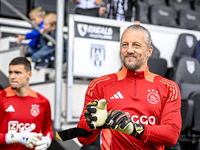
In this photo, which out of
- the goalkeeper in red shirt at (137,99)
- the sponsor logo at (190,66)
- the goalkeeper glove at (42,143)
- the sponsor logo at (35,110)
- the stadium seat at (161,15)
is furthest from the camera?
the stadium seat at (161,15)

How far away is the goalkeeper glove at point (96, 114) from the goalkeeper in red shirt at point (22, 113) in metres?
1.35

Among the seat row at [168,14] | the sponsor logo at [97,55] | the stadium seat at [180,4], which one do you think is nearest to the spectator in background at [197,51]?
the seat row at [168,14]

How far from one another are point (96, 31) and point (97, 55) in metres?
0.32

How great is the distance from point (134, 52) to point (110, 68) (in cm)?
222

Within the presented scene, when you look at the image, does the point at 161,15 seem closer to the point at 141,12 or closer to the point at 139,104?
the point at 141,12

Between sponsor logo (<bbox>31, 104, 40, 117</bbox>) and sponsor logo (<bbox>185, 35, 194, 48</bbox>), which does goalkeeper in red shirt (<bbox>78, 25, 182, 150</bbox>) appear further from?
sponsor logo (<bbox>185, 35, 194, 48</bbox>)

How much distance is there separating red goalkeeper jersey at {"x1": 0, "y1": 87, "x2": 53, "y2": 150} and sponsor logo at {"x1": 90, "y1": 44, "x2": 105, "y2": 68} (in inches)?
40.2

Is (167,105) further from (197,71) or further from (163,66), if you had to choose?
(197,71)

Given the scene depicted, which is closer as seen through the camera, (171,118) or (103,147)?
(171,118)

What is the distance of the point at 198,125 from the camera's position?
3.55m

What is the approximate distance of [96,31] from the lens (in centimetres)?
403

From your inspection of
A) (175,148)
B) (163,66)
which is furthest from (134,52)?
(163,66)

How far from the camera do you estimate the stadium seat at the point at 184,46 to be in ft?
14.7

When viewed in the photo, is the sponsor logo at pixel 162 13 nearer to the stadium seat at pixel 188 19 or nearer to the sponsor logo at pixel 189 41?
the stadium seat at pixel 188 19
